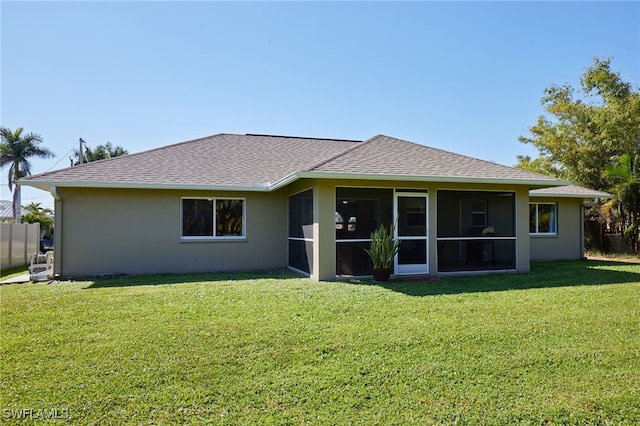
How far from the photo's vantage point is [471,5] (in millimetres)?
11203

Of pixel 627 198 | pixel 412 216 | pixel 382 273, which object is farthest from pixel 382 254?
pixel 627 198

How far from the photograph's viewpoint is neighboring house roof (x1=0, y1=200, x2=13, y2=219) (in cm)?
4069

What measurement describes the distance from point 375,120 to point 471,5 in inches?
362

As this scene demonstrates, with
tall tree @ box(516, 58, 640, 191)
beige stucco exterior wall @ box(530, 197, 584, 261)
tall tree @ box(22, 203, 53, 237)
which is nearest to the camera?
beige stucco exterior wall @ box(530, 197, 584, 261)

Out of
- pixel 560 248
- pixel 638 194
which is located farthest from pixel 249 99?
pixel 638 194

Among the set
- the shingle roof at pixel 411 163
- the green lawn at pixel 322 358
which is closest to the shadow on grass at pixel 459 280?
the green lawn at pixel 322 358

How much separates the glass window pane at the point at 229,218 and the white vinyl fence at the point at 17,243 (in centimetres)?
870

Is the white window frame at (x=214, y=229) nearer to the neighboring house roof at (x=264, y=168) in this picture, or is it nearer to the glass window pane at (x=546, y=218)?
the neighboring house roof at (x=264, y=168)

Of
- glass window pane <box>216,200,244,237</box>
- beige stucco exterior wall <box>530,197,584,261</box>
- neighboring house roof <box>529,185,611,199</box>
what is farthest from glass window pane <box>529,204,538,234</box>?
glass window pane <box>216,200,244,237</box>

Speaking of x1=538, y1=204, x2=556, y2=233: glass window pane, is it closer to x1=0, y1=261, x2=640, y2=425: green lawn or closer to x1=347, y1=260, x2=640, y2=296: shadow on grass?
x1=347, y1=260, x2=640, y2=296: shadow on grass

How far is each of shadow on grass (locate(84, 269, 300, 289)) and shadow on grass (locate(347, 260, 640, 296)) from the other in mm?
2571

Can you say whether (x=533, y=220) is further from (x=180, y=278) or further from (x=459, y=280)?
(x=180, y=278)

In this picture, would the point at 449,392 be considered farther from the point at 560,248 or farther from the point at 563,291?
the point at 560,248

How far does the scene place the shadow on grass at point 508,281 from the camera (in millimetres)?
8625
